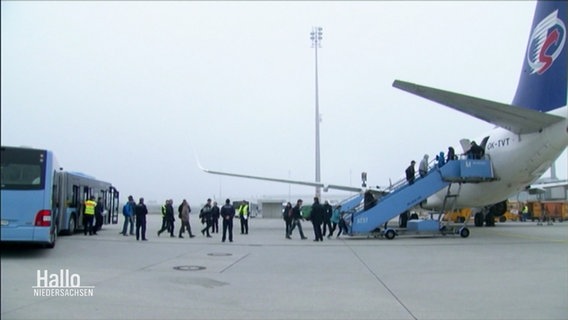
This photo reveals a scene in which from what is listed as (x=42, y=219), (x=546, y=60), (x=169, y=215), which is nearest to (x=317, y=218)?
(x=169, y=215)

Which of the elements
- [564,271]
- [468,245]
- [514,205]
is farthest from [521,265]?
[514,205]

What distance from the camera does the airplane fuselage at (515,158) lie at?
17359 mm

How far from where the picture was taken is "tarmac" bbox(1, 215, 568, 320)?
664 centimetres

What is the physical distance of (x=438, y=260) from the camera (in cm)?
1256

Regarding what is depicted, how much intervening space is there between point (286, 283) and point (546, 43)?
556 inches

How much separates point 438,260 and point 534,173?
9569mm

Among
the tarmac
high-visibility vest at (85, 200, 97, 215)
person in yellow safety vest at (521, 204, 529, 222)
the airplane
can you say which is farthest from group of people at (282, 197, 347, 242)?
person in yellow safety vest at (521, 204, 529, 222)

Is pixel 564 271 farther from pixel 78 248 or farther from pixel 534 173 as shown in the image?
pixel 78 248

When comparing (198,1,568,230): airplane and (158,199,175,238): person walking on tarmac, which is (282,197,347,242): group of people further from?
(198,1,568,230): airplane

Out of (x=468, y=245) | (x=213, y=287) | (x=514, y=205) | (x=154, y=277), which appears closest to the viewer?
(x=213, y=287)

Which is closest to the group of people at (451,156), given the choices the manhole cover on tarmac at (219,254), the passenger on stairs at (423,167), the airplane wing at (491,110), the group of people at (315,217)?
the passenger on stairs at (423,167)

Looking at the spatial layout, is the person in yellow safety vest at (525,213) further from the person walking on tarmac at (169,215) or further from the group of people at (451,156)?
the person walking on tarmac at (169,215)

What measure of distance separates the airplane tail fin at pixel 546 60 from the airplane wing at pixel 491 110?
37.7 inches

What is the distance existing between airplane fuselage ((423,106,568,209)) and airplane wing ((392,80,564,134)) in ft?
1.21
